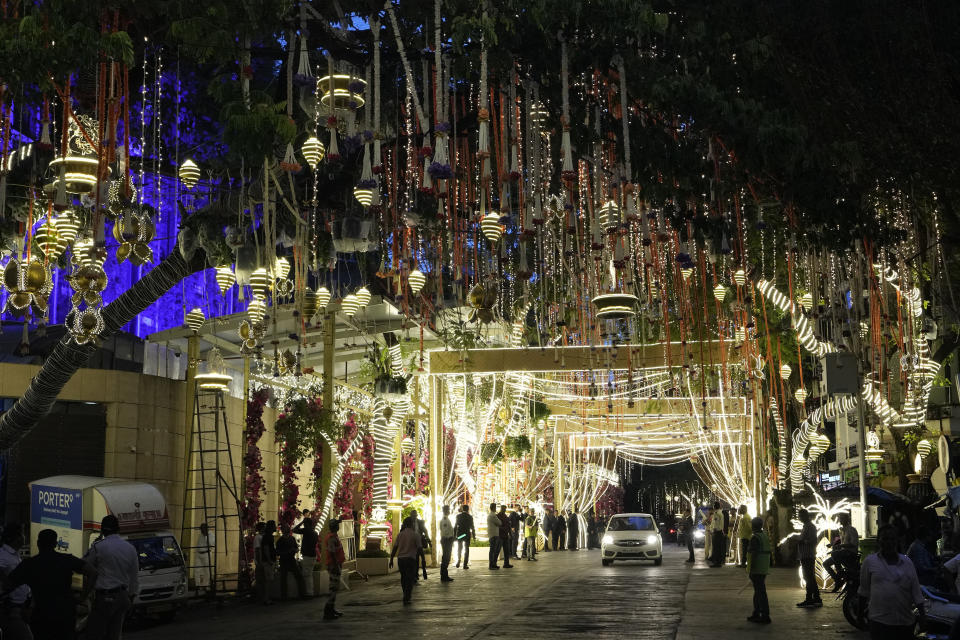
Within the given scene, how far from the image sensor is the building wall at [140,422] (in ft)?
59.9

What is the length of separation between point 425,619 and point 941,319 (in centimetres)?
1543

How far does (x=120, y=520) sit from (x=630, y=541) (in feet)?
46.6

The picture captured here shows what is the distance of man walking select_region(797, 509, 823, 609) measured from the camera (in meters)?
14.1

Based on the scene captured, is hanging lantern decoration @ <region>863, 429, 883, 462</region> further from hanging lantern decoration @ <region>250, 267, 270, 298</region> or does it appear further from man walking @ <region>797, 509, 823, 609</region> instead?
hanging lantern decoration @ <region>250, 267, 270, 298</region>

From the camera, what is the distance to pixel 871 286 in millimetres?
15039

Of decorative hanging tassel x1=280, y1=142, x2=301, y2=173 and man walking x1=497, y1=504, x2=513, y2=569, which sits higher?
decorative hanging tassel x1=280, y1=142, x2=301, y2=173

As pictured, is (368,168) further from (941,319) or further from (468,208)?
(941,319)

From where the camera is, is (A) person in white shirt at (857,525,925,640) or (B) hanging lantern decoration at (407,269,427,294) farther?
(B) hanging lantern decoration at (407,269,427,294)

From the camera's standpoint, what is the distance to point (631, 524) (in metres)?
26.7

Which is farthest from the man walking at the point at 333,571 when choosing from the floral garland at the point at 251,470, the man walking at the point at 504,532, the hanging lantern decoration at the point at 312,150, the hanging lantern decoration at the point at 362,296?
the man walking at the point at 504,532

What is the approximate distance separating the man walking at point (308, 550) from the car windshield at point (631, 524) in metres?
10.8

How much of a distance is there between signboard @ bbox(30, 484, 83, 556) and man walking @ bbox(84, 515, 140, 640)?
6627 mm

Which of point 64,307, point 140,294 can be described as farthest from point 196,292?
point 140,294

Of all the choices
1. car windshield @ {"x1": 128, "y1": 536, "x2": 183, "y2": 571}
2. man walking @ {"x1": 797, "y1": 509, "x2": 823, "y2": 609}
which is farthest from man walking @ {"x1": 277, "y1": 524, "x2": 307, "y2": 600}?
man walking @ {"x1": 797, "y1": 509, "x2": 823, "y2": 609}
